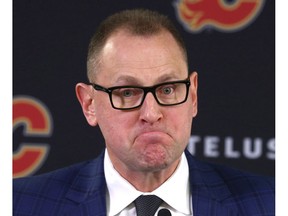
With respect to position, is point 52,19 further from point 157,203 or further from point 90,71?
point 157,203

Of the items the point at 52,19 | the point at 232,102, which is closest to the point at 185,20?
the point at 232,102

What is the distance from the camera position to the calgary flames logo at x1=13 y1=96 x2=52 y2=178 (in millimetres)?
1969

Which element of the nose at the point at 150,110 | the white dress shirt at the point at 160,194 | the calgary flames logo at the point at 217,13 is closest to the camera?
the nose at the point at 150,110

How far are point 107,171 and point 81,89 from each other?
209mm

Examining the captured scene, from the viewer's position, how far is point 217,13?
1.96m

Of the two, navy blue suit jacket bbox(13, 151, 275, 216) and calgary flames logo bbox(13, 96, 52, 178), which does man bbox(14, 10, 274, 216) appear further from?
calgary flames logo bbox(13, 96, 52, 178)

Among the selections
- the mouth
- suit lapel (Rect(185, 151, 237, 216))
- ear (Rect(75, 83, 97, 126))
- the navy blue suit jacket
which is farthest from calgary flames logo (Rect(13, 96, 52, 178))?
the mouth

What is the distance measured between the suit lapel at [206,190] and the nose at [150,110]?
24cm

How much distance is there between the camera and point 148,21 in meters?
1.42

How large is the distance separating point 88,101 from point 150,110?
245 millimetres

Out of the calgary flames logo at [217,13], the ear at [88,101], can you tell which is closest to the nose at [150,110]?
the ear at [88,101]

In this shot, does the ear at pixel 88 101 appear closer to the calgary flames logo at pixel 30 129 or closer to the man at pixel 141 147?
the man at pixel 141 147

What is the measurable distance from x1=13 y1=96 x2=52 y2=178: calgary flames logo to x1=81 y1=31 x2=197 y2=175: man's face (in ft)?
1.90

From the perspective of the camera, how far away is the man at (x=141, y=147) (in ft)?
4.47
